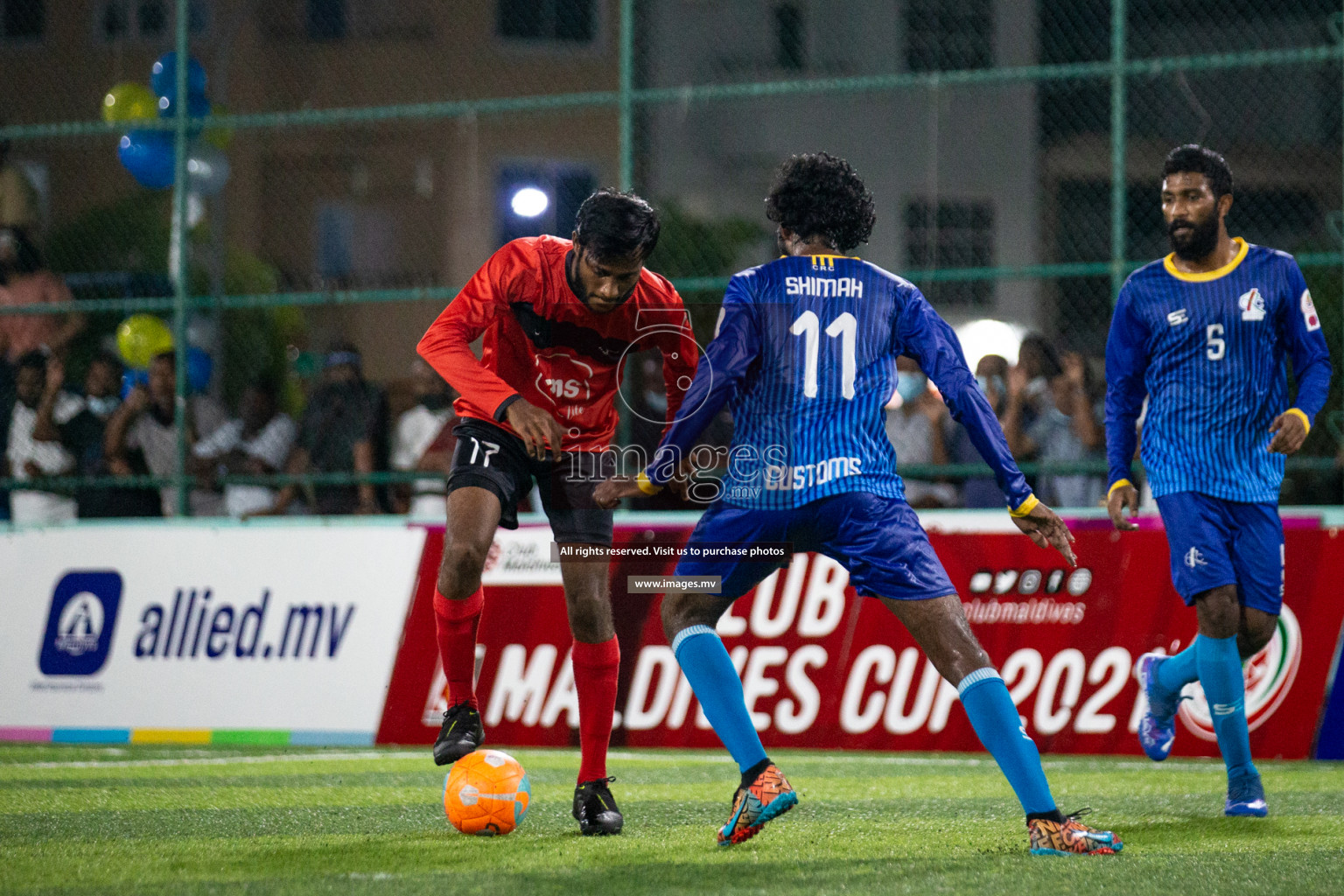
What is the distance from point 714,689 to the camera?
4.86m

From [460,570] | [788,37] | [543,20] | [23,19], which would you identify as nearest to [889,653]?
[460,570]

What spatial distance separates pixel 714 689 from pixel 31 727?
6.05m

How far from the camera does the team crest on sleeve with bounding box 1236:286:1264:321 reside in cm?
594

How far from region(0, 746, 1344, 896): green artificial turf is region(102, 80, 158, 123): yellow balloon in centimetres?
475

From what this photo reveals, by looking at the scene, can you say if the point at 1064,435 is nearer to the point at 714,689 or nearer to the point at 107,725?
the point at 714,689

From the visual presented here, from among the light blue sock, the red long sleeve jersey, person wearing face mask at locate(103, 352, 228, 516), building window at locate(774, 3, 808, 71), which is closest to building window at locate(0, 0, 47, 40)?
building window at locate(774, 3, 808, 71)

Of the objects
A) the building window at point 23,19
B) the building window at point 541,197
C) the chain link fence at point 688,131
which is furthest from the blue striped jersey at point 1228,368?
the building window at point 23,19

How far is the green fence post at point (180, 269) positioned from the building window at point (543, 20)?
16.9 meters

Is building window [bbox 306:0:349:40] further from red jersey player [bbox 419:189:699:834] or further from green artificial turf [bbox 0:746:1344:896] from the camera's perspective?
red jersey player [bbox 419:189:699:834]

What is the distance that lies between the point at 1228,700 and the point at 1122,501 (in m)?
0.82

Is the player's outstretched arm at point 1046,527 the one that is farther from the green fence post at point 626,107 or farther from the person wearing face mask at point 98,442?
the person wearing face mask at point 98,442

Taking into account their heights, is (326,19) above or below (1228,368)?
above

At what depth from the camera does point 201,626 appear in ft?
30.6

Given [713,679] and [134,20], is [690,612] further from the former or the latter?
[134,20]
